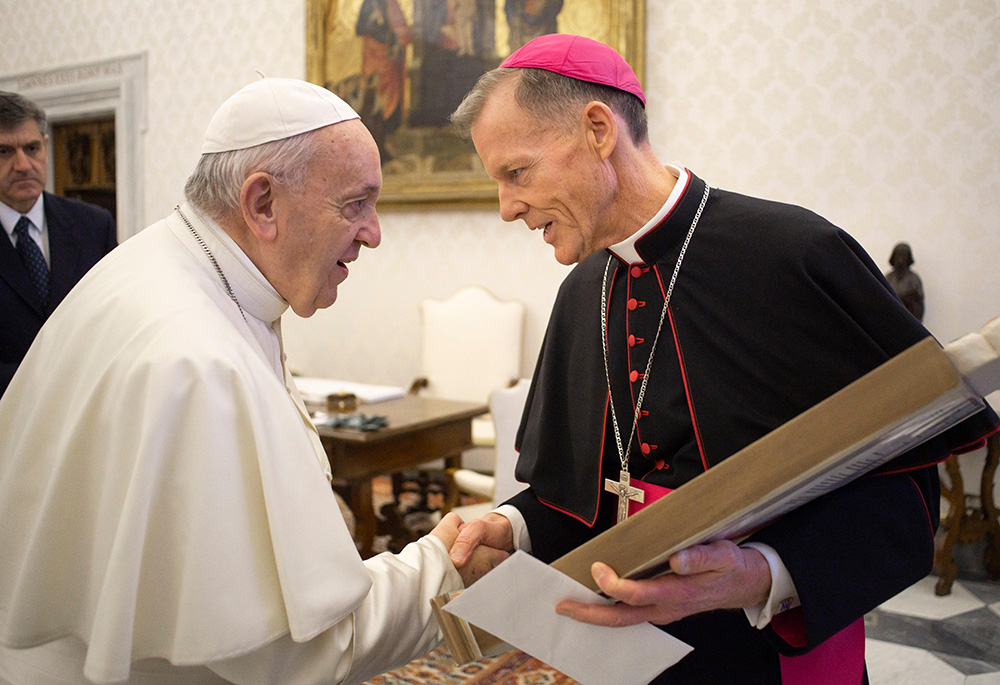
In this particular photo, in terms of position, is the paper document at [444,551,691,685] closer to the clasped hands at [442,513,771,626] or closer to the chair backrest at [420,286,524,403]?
the clasped hands at [442,513,771,626]

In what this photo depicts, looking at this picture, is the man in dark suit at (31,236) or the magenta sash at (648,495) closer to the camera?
the magenta sash at (648,495)

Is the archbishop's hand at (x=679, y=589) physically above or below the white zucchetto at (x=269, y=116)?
below

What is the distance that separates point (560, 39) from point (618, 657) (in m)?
1.13

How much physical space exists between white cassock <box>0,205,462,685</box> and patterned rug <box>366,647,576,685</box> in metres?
2.27

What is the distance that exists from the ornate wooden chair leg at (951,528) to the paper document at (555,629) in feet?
12.3

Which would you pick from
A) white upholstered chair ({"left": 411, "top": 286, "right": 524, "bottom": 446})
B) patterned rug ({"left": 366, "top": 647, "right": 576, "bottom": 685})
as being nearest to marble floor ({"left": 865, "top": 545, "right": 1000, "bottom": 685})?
patterned rug ({"left": 366, "top": 647, "right": 576, "bottom": 685})

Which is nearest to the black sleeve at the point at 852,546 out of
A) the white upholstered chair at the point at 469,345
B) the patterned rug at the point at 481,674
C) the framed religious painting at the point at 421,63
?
the patterned rug at the point at 481,674

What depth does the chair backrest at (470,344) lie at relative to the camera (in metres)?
5.94

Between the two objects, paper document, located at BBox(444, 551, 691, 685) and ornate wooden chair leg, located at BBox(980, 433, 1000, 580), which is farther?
ornate wooden chair leg, located at BBox(980, 433, 1000, 580)

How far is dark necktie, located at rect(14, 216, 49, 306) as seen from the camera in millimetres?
3227

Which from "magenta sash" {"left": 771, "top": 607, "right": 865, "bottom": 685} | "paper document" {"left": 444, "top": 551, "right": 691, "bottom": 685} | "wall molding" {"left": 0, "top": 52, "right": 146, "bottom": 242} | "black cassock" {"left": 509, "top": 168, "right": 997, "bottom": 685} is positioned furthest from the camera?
"wall molding" {"left": 0, "top": 52, "right": 146, "bottom": 242}

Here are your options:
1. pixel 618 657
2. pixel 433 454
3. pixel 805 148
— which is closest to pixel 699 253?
pixel 618 657

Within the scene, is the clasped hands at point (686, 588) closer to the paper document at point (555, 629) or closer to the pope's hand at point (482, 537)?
the paper document at point (555, 629)

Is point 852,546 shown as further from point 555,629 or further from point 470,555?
point 470,555
